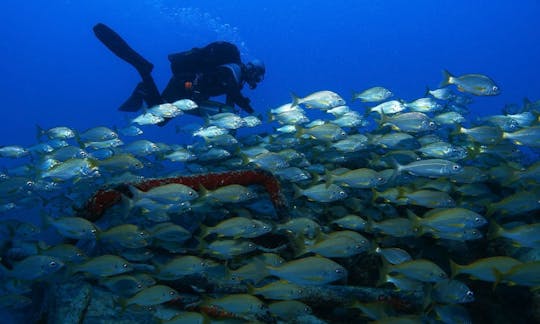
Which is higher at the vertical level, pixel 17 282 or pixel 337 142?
pixel 337 142

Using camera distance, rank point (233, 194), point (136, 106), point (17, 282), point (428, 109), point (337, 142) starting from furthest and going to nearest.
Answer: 1. point (136, 106)
2. point (428, 109)
3. point (337, 142)
4. point (17, 282)
5. point (233, 194)

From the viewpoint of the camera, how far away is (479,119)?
862cm

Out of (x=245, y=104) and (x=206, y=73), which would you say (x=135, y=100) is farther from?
(x=245, y=104)

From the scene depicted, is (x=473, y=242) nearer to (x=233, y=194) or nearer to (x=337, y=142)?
(x=337, y=142)

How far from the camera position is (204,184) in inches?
235

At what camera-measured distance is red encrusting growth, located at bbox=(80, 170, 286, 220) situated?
19.2 ft

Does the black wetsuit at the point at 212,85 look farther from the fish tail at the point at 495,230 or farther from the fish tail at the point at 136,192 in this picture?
the fish tail at the point at 495,230

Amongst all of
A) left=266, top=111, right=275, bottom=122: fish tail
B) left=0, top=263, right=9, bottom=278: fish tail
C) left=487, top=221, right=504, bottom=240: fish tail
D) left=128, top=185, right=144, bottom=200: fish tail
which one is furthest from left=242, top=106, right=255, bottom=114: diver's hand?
left=487, top=221, right=504, bottom=240: fish tail

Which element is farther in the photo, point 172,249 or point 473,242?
point 473,242

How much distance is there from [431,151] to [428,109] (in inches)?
88.7

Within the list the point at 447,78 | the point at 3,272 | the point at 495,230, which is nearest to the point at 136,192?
the point at 3,272

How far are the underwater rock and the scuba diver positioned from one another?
5628 mm

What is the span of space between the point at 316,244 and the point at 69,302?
2991 millimetres


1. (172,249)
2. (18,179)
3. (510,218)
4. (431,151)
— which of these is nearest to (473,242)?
(510,218)
